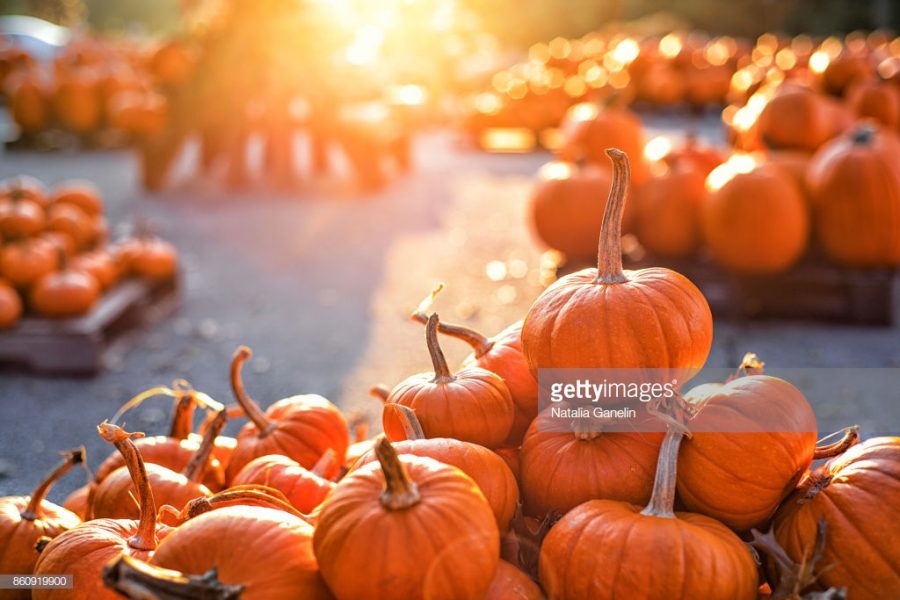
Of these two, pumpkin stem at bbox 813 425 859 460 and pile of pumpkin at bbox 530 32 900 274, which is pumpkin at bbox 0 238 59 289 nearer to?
pile of pumpkin at bbox 530 32 900 274

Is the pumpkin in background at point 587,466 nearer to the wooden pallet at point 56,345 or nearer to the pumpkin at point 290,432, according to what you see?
the pumpkin at point 290,432

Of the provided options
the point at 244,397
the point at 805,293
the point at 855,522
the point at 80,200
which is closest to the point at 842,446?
the point at 855,522

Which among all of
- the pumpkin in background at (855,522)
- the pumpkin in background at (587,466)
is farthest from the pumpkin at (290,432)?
the pumpkin in background at (855,522)

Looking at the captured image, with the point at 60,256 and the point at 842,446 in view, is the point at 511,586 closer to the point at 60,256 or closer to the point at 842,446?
the point at 842,446

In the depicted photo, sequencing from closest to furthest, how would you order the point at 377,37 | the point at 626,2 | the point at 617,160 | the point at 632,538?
1. the point at 632,538
2. the point at 617,160
3. the point at 377,37
4. the point at 626,2

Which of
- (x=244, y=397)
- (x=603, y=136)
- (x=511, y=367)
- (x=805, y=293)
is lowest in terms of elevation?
(x=805, y=293)

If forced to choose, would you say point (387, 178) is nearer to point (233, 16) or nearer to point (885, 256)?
point (233, 16)

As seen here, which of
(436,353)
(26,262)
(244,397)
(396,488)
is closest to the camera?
(396,488)

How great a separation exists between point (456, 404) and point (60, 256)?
3.82 meters

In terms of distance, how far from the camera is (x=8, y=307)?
4.64 meters

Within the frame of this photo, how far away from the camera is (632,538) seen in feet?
5.18

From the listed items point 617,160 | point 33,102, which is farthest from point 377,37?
point 617,160

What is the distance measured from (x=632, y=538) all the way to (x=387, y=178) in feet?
27.2

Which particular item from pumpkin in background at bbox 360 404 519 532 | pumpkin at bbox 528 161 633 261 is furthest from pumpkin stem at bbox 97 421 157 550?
Result: pumpkin at bbox 528 161 633 261
